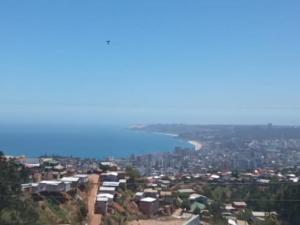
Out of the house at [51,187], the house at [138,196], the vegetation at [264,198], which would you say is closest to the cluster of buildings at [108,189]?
the house at [138,196]

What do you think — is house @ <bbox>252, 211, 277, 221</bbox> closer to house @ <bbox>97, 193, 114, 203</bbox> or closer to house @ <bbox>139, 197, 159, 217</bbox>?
house @ <bbox>139, 197, 159, 217</bbox>

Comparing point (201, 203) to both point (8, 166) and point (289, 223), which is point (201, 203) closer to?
point (289, 223)

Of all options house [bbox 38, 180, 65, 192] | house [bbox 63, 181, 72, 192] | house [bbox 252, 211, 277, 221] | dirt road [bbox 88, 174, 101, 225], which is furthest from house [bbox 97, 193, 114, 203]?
house [bbox 252, 211, 277, 221]

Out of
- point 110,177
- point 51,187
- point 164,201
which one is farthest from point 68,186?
point 164,201

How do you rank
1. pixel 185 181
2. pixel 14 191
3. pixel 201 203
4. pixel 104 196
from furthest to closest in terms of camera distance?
pixel 185 181 → pixel 201 203 → pixel 104 196 → pixel 14 191

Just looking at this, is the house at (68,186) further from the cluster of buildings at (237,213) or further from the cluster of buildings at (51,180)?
the cluster of buildings at (237,213)

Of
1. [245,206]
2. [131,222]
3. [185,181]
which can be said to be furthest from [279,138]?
[131,222]
